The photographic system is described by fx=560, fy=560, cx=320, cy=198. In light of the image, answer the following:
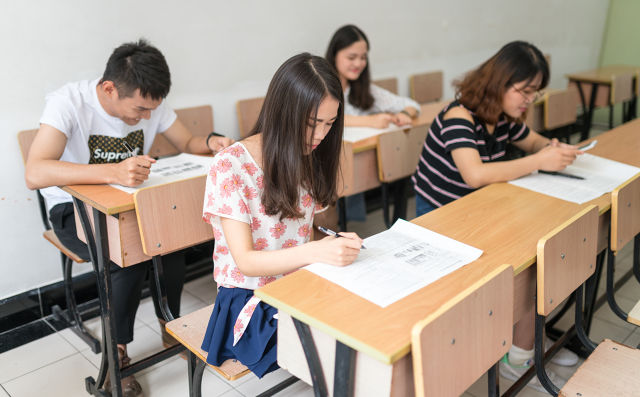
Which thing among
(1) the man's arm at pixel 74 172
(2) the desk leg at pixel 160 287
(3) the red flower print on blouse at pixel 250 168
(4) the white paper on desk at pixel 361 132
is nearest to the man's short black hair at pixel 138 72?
(1) the man's arm at pixel 74 172

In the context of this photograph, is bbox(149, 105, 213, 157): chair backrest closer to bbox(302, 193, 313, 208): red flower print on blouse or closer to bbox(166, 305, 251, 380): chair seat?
bbox(166, 305, 251, 380): chair seat

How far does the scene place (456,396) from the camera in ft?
3.69

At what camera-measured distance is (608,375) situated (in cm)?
137

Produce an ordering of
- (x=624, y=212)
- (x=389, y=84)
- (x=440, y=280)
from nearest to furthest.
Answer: (x=440, y=280)
(x=624, y=212)
(x=389, y=84)

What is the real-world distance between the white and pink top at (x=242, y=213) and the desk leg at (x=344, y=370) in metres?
0.38

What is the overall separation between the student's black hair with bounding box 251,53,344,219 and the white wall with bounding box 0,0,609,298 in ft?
4.37

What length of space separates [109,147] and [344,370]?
1408 millimetres

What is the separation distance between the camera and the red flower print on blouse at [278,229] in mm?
1466

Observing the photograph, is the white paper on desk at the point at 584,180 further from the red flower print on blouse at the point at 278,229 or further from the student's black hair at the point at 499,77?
the red flower print on blouse at the point at 278,229

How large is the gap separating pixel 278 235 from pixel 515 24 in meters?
4.18

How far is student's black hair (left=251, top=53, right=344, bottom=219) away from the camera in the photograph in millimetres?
1300

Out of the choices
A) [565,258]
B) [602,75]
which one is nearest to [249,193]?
[565,258]

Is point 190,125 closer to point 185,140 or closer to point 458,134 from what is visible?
point 185,140

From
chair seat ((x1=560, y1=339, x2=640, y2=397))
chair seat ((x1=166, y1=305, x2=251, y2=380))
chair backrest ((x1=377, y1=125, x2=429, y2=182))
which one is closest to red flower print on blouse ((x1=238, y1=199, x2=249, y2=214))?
chair seat ((x1=166, y1=305, x2=251, y2=380))
